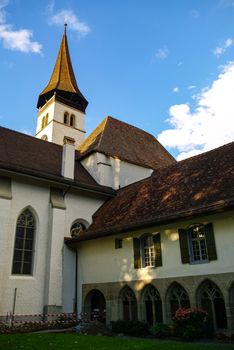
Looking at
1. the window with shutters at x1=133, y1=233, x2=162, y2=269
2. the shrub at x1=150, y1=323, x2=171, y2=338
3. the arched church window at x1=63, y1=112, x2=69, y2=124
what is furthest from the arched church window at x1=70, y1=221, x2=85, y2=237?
the arched church window at x1=63, y1=112, x2=69, y2=124

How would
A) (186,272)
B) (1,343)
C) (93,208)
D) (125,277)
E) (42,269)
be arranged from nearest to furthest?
(1,343) < (186,272) < (125,277) < (42,269) < (93,208)

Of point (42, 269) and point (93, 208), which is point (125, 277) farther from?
point (93, 208)

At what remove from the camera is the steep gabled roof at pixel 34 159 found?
17.7 meters

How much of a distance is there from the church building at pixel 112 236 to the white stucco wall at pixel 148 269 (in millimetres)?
41

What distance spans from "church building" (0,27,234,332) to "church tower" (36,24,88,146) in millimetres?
12764

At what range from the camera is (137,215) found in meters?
16.1

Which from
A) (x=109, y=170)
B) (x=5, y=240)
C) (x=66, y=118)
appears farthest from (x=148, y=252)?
(x=66, y=118)

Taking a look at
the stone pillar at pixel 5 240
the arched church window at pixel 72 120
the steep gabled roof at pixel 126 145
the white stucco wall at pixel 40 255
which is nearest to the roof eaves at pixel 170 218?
the white stucco wall at pixel 40 255

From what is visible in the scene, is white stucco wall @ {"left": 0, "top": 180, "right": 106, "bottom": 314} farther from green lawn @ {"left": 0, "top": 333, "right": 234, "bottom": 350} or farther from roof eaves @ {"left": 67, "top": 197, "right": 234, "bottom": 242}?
green lawn @ {"left": 0, "top": 333, "right": 234, "bottom": 350}

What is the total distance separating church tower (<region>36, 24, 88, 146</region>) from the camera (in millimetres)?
35875

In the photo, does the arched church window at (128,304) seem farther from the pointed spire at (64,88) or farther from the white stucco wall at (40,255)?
the pointed spire at (64,88)


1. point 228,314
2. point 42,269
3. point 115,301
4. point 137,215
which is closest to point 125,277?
point 115,301

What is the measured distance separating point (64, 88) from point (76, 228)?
22.5 m

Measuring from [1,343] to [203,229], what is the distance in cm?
819
